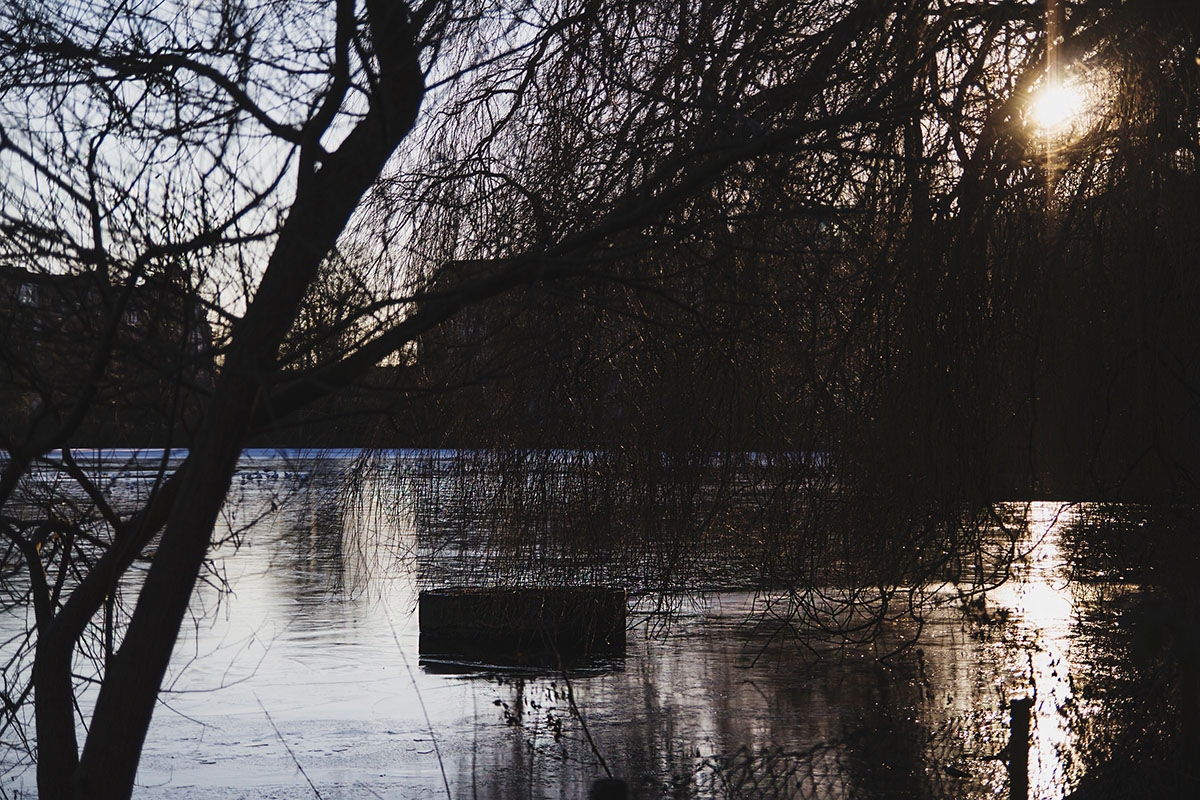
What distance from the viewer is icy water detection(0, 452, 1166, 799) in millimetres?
8398

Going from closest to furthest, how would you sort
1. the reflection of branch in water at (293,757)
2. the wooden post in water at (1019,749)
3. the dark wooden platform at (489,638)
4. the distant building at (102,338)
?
1. the distant building at (102,338)
2. the wooden post in water at (1019,749)
3. the reflection of branch in water at (293,757)
4. the dark wooden platform at (489,638)

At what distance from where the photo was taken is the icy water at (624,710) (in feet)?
27.6

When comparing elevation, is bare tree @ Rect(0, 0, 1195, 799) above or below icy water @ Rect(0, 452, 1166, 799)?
above

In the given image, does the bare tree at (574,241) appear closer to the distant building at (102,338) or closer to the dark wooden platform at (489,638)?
the distant building at (102,338)

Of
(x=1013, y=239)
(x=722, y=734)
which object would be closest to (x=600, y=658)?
(x=722, y=734)

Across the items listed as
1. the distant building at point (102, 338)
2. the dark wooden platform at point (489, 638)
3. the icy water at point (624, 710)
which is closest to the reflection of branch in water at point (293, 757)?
the icy water at point (624, 710)

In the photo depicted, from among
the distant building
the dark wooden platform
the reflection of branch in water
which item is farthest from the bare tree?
the dark wooden platform

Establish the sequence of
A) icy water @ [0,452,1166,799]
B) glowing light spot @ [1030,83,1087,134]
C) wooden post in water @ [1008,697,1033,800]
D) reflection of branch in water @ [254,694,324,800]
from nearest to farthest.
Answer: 1. glowing light spot @ [1030,83,1087,134]
2. wooden post in water @ [1008,697,1033,800]
3. reflection of branch in water @ [254,694,324,800]
4. icy water @ [0,452,1166,799]

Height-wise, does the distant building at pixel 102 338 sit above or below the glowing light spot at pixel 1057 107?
below

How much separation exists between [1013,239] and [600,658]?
7.16 m

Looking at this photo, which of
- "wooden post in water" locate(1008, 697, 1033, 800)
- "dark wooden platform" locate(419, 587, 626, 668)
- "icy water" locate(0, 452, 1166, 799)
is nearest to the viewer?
"wooden post in water" locate(1008, 697, 1033, 800)

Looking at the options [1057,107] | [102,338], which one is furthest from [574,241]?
[1057,107]

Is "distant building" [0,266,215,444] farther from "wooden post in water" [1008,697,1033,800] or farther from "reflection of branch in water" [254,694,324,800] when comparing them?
"wooden post in water" [1008,697,1033,800]

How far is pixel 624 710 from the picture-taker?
10570mm
